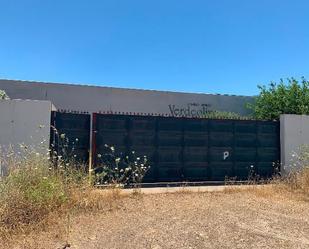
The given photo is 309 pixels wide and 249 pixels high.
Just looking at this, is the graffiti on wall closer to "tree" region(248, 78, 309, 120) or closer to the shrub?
"tree" region(248, 78, 309, 120)

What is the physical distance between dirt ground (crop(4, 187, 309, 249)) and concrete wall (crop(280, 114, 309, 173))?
3277 mm

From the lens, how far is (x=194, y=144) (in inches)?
458

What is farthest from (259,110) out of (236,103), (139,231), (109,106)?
(139,231)

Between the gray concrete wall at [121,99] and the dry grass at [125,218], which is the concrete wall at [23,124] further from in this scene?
the gray concrete wall at [121,99]

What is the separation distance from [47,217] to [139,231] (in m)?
1.42

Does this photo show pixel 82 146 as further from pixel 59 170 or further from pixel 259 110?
pixel 259 110

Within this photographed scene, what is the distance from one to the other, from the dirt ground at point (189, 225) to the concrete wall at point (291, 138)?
3277 mm

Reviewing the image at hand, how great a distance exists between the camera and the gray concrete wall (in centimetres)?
2177

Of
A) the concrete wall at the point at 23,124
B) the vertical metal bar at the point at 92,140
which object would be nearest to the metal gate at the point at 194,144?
the vertical metal bar at the point at 92,140

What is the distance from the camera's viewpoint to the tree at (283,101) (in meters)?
18.7

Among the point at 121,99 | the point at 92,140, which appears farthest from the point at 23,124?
the point at 121,99

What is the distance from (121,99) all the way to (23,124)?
43.2ft

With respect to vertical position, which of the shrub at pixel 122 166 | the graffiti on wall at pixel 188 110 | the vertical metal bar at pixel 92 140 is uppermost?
the graffiti on wall at pixel 188 110

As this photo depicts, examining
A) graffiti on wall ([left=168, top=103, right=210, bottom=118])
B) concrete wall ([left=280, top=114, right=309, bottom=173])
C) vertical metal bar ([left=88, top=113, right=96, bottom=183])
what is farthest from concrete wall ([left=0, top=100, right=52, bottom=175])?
graffiti on wall ([left=168, top=103, right=210, bottom=118])
